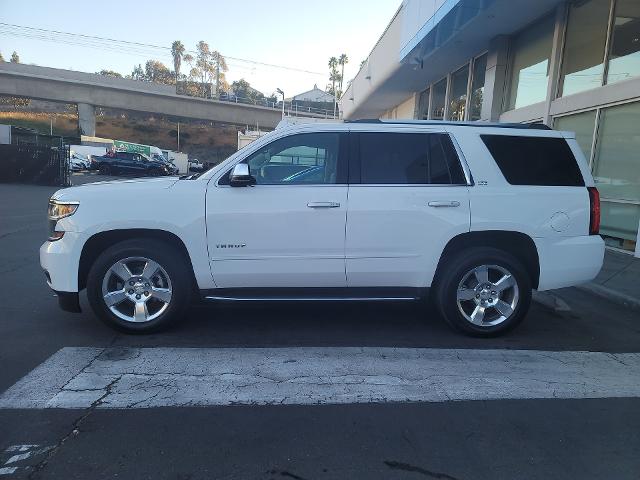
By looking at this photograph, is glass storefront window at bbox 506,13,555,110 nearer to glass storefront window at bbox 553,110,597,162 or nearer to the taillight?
glass storefront window at bbox 553,110,597,162

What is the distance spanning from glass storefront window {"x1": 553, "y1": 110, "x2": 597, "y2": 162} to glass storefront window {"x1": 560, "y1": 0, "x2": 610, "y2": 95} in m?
0.54

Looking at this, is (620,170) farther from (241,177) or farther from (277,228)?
(241,177)

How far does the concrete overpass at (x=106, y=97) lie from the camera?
47.7m

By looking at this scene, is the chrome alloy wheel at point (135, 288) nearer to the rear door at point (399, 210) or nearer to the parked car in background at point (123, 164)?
the rear door at point (399, 210)

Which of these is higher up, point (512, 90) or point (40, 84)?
point (40, 84)

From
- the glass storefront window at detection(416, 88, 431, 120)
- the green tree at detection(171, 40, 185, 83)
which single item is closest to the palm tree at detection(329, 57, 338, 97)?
the green tree at detection(171, 40, 185, 83)

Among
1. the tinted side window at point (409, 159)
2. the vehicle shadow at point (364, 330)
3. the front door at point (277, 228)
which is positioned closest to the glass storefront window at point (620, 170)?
the vehicle shadow at point (364, 330)

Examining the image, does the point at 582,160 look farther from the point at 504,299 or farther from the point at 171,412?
the point at 171,412

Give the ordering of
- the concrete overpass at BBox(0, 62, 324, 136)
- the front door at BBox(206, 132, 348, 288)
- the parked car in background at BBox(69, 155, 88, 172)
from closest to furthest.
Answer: the front door at BBox(206, 132, 348, 288) → the parked car in background at BBox(69, 155, 88, 172) → the concrete overpass at BBox(0, 62, 324, 136)

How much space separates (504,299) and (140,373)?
3428 millimetres

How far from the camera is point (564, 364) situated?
4.32 meters

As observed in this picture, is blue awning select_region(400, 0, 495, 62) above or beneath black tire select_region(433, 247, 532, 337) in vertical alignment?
above

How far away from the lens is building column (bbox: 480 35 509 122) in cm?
1323

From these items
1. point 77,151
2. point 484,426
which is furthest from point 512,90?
point 77,151
